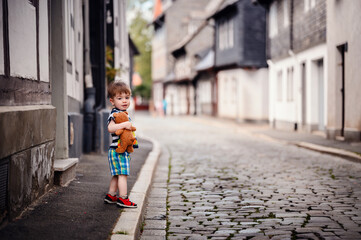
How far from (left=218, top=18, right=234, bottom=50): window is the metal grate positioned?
2938 cm

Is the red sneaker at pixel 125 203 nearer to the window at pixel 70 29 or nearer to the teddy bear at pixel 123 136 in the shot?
the teddy bear at pixel 123 136

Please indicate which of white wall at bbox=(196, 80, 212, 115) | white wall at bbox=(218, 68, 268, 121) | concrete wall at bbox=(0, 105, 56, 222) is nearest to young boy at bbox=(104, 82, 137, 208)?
concrete wall at bbox=(0, 105, 56, 222)

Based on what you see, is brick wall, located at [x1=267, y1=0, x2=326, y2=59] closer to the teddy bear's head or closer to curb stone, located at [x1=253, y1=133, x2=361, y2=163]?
curb stone, located at [x1=253, y1=133, x2=361, y2=163]

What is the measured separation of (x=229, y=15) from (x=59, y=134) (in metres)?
27.9

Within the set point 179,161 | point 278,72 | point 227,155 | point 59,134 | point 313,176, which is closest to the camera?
point 59,134

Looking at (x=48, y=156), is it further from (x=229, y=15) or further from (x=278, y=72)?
(x=229, y=15)

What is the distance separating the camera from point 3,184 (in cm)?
459

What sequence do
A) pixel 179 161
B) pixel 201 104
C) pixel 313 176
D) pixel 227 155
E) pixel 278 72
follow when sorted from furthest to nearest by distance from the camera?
pixel 201 104, pixel 278 72, pixel 227 155, pixel 179 161, pixel 313 176

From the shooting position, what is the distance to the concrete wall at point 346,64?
47.8ft

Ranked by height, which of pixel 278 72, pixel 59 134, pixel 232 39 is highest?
pixel 232 39

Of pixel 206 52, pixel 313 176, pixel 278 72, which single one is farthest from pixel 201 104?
pixel 313 176

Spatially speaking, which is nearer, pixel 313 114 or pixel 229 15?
pixel 313 114

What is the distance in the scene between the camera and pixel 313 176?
920 cm

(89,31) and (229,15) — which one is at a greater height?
(229,15)
